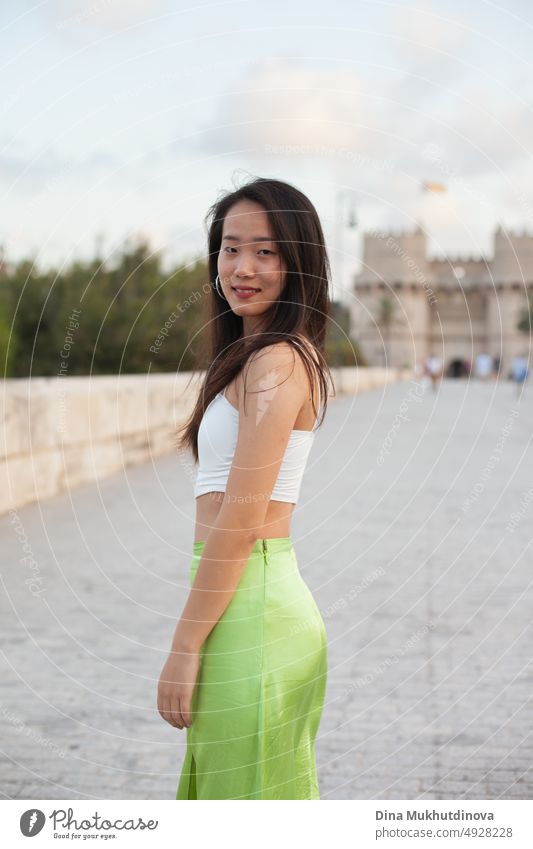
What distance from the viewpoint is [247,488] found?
1550mm

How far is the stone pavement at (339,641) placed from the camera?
9.24 feet

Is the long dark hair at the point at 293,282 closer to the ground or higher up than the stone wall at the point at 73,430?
higher up

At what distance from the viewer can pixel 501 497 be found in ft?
25.6

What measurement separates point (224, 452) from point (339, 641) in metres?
2.57

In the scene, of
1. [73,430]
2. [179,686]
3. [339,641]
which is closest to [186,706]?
[179,686]

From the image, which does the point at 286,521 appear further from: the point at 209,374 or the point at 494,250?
the point at 494,250

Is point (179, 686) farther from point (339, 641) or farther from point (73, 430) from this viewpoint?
point (73, 430)

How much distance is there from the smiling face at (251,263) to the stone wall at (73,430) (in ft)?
11.0

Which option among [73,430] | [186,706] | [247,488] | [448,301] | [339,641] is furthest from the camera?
[448,301]

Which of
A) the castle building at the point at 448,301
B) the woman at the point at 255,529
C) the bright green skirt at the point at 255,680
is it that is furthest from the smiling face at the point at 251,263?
the castle building at the point at 448,301

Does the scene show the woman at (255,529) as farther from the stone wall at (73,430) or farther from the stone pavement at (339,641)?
the stone wall at (73,430)

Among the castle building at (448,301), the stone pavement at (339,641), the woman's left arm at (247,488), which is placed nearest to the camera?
the woman's left arm at (247,488)
